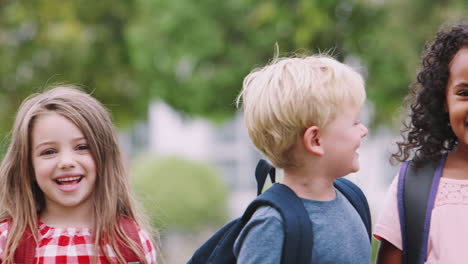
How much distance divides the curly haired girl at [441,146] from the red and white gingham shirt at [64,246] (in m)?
0.88

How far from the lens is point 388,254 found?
276cm

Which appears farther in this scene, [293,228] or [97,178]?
[97,178]

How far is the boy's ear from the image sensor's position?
2420 millimetres

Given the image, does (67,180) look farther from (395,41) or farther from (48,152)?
(395,41)

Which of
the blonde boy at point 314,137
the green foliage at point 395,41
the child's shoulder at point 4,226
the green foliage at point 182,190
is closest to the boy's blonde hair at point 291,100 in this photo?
the blonde boy at point 314,137

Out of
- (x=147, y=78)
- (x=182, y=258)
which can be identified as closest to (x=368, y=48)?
(x=147, y=78)

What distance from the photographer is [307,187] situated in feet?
8.14

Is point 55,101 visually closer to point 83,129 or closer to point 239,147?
point 83,129

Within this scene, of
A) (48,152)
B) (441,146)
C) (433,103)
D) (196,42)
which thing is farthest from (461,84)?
(196,42)

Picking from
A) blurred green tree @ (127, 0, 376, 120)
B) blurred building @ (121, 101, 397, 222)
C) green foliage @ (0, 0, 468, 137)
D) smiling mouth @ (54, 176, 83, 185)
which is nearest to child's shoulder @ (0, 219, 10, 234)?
smiling mouth @ (54, 176, 83, 185)

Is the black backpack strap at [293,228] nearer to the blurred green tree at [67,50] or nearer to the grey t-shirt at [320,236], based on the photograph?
the grey t-shirt at [320,236]

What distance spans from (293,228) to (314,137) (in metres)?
0.31

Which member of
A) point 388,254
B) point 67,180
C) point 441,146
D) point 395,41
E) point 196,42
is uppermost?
point 196,42

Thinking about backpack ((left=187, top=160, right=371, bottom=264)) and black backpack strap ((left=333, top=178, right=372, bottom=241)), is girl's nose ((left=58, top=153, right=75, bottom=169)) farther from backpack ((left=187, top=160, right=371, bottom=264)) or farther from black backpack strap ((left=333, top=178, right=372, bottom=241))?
black backpack strap ((left=333, top=178, right=372, bottom=241))
